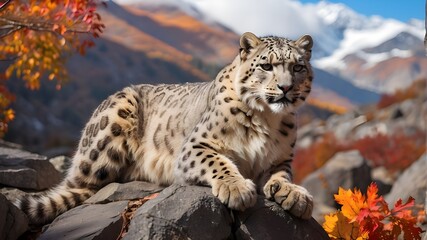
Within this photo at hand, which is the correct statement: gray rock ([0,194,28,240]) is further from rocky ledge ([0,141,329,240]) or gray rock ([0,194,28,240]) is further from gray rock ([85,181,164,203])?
gray rock ([85,181,164,203])

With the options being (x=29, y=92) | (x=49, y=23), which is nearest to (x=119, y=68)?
(x=29, y=92)

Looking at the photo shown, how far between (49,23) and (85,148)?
9.93 ft

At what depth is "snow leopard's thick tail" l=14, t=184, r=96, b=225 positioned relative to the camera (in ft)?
22.1

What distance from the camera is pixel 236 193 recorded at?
17.3 feet

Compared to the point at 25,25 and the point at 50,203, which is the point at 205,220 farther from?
the point at 25,25

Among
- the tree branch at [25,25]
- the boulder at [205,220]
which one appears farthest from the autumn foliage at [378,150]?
the boulder at [205,220]

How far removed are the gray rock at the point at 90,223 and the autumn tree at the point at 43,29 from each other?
353cm

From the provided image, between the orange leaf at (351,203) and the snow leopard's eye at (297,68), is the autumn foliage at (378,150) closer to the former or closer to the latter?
the orange leaf at (351,203)

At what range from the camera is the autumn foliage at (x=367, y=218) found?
5.77 m

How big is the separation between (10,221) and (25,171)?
1.91 m

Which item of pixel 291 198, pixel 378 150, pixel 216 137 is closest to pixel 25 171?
pixel 216 137

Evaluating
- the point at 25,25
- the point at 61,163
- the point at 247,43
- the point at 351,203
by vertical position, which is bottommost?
the point at 61,163

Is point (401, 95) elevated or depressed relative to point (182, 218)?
elevated

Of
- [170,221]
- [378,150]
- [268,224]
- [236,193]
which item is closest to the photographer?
[170,221]
